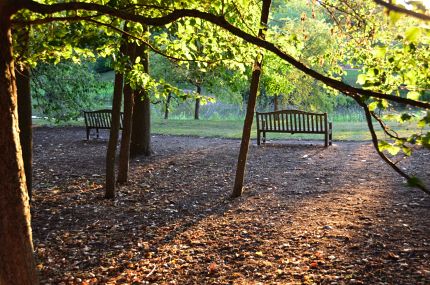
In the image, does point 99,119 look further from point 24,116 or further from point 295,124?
point 24,116

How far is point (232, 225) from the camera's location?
20.8ft

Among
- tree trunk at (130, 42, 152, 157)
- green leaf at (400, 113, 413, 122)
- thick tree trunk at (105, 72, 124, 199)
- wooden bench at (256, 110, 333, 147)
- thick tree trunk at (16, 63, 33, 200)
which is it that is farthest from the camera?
wooden bench at (256, 110, 333, 147)

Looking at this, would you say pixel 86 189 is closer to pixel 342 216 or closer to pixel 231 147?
pixel 342 216

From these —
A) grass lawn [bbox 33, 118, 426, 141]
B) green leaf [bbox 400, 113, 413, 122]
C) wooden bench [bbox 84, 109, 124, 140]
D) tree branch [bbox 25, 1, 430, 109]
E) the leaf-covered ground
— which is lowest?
the leaf-covered ground

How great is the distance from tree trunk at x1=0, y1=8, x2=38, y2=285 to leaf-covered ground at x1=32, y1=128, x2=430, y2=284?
4.65 feet

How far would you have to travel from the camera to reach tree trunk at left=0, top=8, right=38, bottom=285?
321 centimetres

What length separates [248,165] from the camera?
36.2 ft

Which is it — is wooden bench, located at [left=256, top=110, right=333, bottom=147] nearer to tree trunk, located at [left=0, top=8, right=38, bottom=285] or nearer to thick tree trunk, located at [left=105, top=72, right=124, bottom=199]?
thick tree trunk, located at [left=105, top=72, right=124, bottom=199]

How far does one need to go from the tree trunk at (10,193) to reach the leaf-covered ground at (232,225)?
4.65ft

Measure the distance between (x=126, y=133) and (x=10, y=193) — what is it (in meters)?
5.26

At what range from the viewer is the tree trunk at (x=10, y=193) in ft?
10.5

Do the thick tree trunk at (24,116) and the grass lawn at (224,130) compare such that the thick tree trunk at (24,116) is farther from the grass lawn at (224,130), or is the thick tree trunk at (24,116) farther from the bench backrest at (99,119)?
the grass lawn at (224,130)

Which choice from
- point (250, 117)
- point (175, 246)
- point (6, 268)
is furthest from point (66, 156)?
point (6, 268)

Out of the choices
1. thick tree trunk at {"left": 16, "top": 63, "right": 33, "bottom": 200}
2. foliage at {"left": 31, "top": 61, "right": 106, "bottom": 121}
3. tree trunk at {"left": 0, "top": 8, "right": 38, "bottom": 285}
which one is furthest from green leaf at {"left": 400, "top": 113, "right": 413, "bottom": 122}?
foliage at {"left": 31, "top": 61, "right": 106, "bottom": 121}
